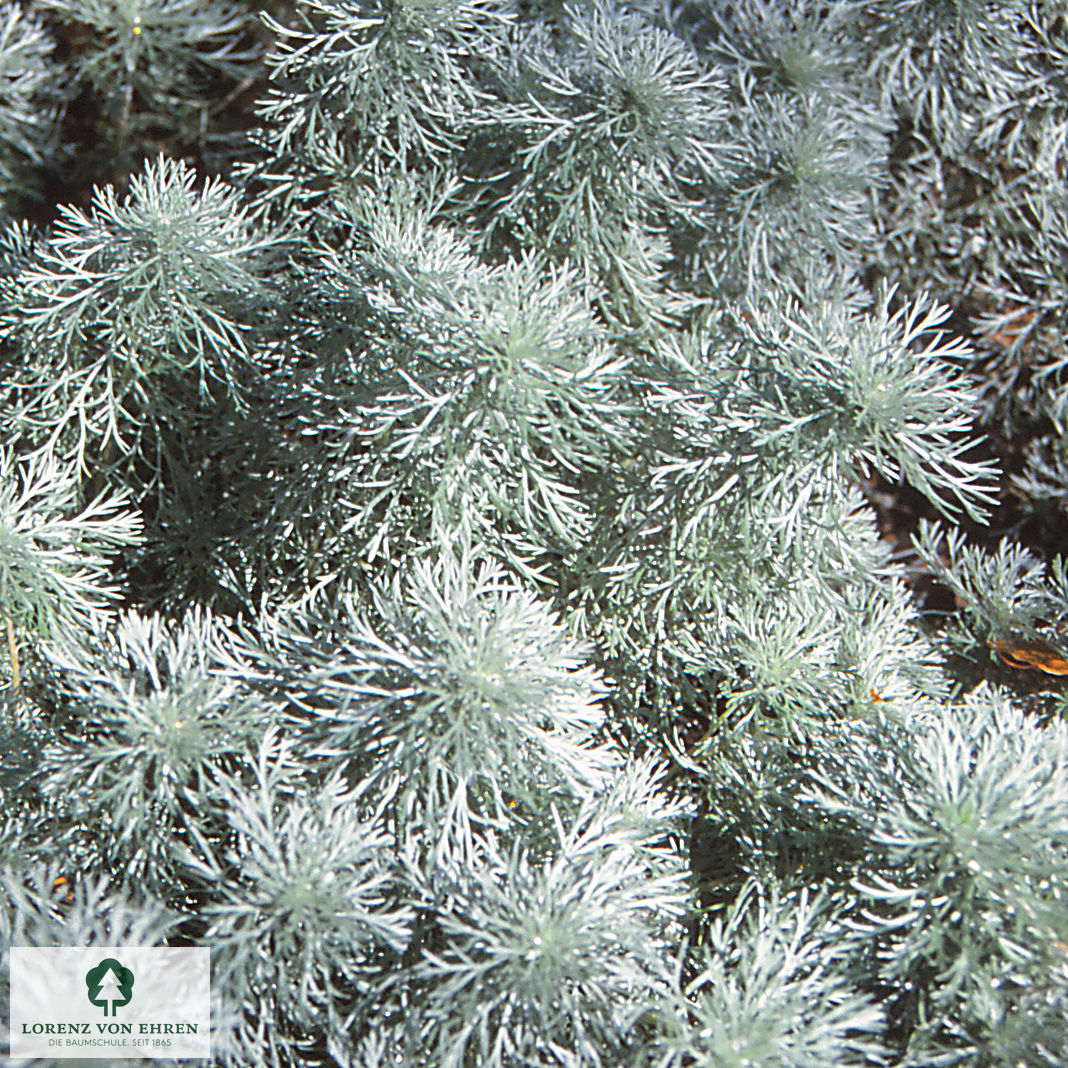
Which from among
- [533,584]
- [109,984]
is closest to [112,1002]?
[109,984]

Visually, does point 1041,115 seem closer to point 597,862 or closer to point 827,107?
point 827,107

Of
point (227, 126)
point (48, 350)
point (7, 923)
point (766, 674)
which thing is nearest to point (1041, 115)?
point (766, 674)

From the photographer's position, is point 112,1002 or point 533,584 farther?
point 533,584

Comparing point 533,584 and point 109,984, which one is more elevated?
point 533,584

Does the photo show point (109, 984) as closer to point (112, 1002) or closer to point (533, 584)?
point (112, 1002)

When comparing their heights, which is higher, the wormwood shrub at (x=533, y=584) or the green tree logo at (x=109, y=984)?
the wormwood shrub at (x=533, y=584)
